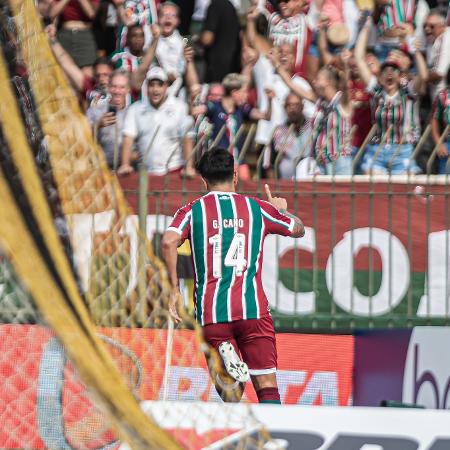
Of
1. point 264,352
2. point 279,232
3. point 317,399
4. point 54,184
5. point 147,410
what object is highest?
point 54,184

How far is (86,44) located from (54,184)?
28.3 feet

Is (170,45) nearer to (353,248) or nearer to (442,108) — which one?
(442,108)

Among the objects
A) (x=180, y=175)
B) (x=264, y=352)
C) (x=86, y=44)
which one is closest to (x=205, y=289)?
(x=264, y=352)

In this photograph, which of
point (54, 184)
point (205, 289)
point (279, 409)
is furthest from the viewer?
point (205, 289)

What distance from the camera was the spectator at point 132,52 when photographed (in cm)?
1145

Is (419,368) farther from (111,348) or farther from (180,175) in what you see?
(111,348)

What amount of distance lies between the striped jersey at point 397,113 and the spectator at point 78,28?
2887 mm

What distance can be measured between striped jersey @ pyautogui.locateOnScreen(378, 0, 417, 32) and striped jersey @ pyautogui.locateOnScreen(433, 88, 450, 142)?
4.44 ft

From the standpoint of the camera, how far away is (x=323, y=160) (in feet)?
31.2

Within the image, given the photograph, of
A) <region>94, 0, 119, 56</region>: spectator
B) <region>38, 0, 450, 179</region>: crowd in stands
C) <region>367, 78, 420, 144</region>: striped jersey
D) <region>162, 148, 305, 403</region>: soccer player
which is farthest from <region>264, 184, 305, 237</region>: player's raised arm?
<region>94, 0, 119, 56</region>: spectator

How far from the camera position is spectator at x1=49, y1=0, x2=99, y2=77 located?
11.6 m

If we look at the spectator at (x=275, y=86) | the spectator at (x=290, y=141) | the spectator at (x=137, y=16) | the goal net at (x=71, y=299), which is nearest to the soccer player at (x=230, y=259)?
the spectator at (x=290, y=141)

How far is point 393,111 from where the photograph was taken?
34.8 feet

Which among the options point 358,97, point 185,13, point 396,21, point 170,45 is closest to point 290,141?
point 358,97
